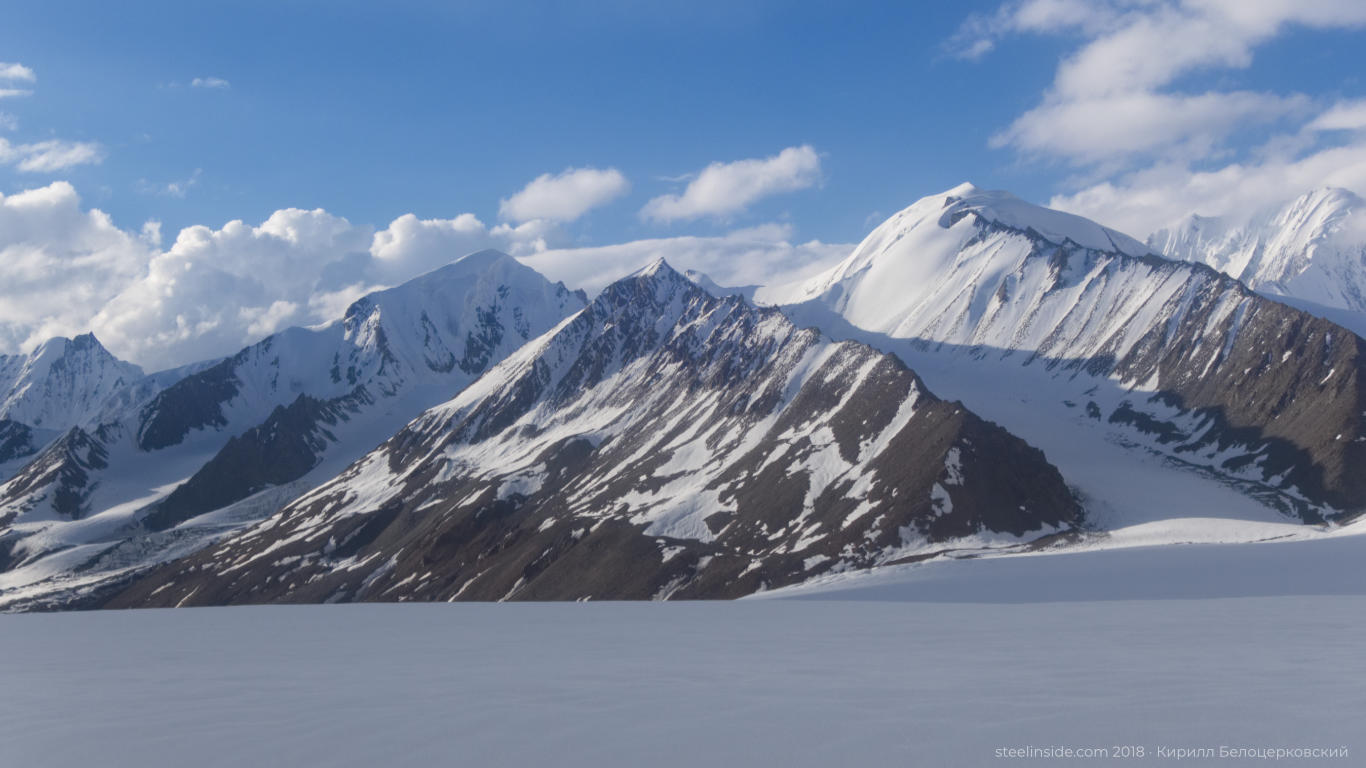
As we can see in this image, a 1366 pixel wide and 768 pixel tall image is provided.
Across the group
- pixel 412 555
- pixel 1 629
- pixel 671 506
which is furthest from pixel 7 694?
pixel 412 555

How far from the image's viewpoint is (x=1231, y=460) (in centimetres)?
17225

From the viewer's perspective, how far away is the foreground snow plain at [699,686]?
15.4m

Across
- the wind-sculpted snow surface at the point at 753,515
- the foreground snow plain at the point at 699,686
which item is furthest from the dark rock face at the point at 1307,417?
the foreground snow plain at the point at 699,686

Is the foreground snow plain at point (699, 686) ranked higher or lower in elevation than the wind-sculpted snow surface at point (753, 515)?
higher

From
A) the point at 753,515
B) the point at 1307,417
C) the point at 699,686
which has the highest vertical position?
the point at 699,686

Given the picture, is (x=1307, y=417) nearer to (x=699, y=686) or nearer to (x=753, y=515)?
(x=753, y=515)

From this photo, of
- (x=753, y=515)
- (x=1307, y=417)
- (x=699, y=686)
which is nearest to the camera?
(x=699, y=686)

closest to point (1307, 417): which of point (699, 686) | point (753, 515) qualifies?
point (753, 515)

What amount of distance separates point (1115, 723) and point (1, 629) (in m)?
41.8

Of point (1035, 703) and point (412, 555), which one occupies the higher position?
point (1035, 703)

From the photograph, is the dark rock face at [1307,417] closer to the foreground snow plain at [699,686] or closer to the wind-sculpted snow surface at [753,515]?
the wind-sculpted snow surface at [753,515]

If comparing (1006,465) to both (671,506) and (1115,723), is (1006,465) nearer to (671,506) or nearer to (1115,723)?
(671,506)

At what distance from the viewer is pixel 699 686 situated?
20344mm

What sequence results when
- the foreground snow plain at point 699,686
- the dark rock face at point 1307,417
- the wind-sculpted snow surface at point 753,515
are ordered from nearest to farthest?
the foreground snow plain at point 699,686
the wind-sculpted snow surface at point 753,515
the dark rock face at point 1307,417
